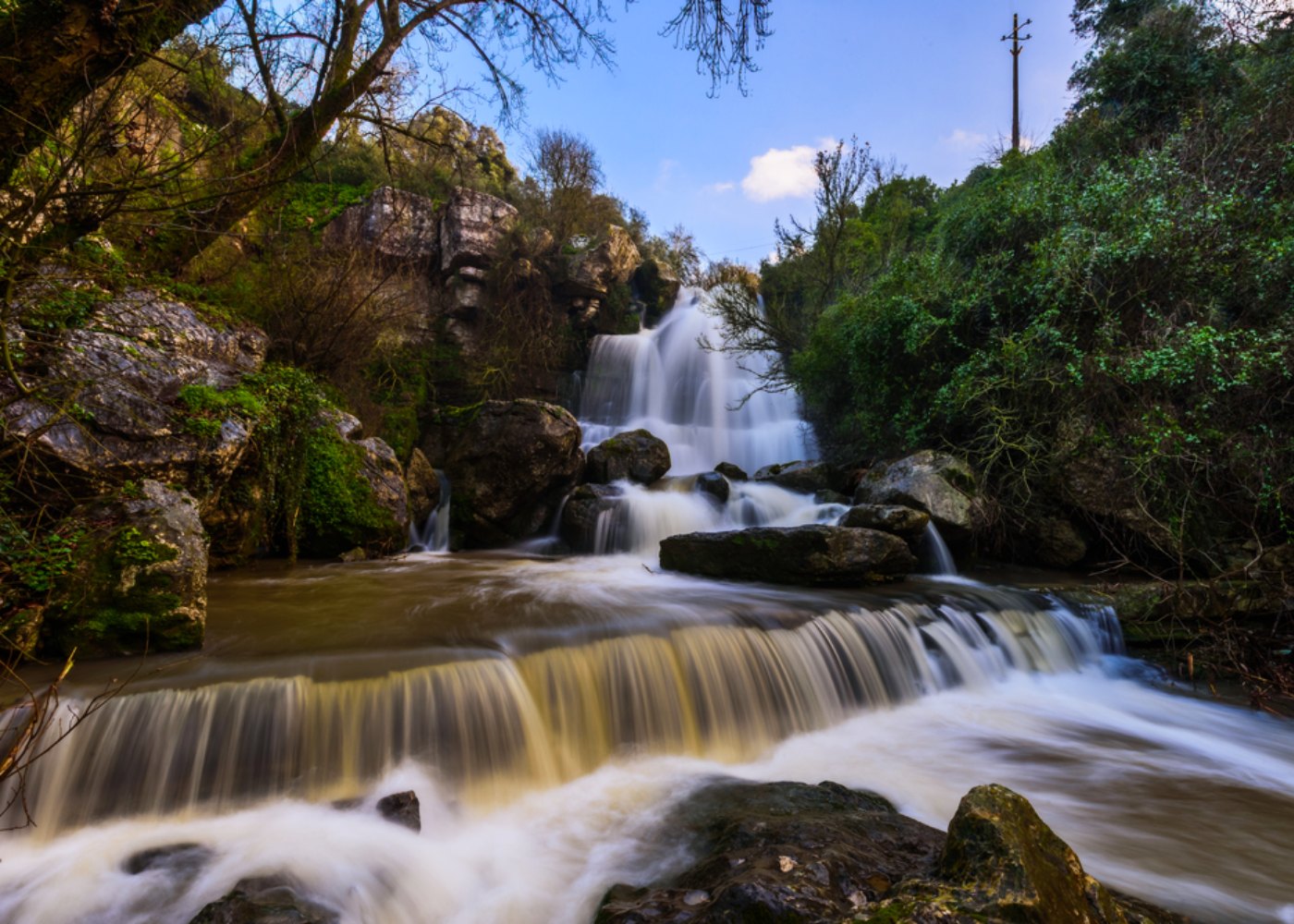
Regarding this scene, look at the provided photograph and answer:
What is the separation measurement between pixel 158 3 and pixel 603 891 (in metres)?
4.78

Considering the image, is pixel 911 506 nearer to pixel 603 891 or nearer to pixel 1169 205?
pixel 1169 205

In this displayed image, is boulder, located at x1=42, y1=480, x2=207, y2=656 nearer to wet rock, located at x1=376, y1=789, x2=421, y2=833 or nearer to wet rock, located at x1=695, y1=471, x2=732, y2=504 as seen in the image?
wet rock, located at x1=376, y1=789, x2=421, y2=833

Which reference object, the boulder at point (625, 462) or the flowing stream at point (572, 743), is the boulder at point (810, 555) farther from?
the boulder at point (625, 462)

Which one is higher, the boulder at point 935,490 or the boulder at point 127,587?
the boulder at point 935,490

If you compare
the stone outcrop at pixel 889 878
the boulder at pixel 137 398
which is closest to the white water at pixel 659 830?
the stone outcrop at pixel 889 878

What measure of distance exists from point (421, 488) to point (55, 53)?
24.5 ft

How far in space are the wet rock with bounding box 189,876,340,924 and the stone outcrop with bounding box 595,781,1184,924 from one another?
1.14m

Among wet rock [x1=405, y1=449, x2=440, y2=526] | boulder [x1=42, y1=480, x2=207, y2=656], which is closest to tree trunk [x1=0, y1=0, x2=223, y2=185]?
boulder [x1=42, y1=480, x2=207, y2=656]

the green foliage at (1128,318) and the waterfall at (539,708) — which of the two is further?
the green foliage at (1128,318)

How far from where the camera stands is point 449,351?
13969mm

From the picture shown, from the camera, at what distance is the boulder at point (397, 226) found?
45.4 ft

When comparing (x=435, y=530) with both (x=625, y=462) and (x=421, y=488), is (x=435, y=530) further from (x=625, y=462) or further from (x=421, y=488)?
(x=625, y=462)

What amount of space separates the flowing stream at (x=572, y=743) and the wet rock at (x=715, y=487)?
3.88 m

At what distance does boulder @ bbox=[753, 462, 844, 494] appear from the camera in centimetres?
1077
